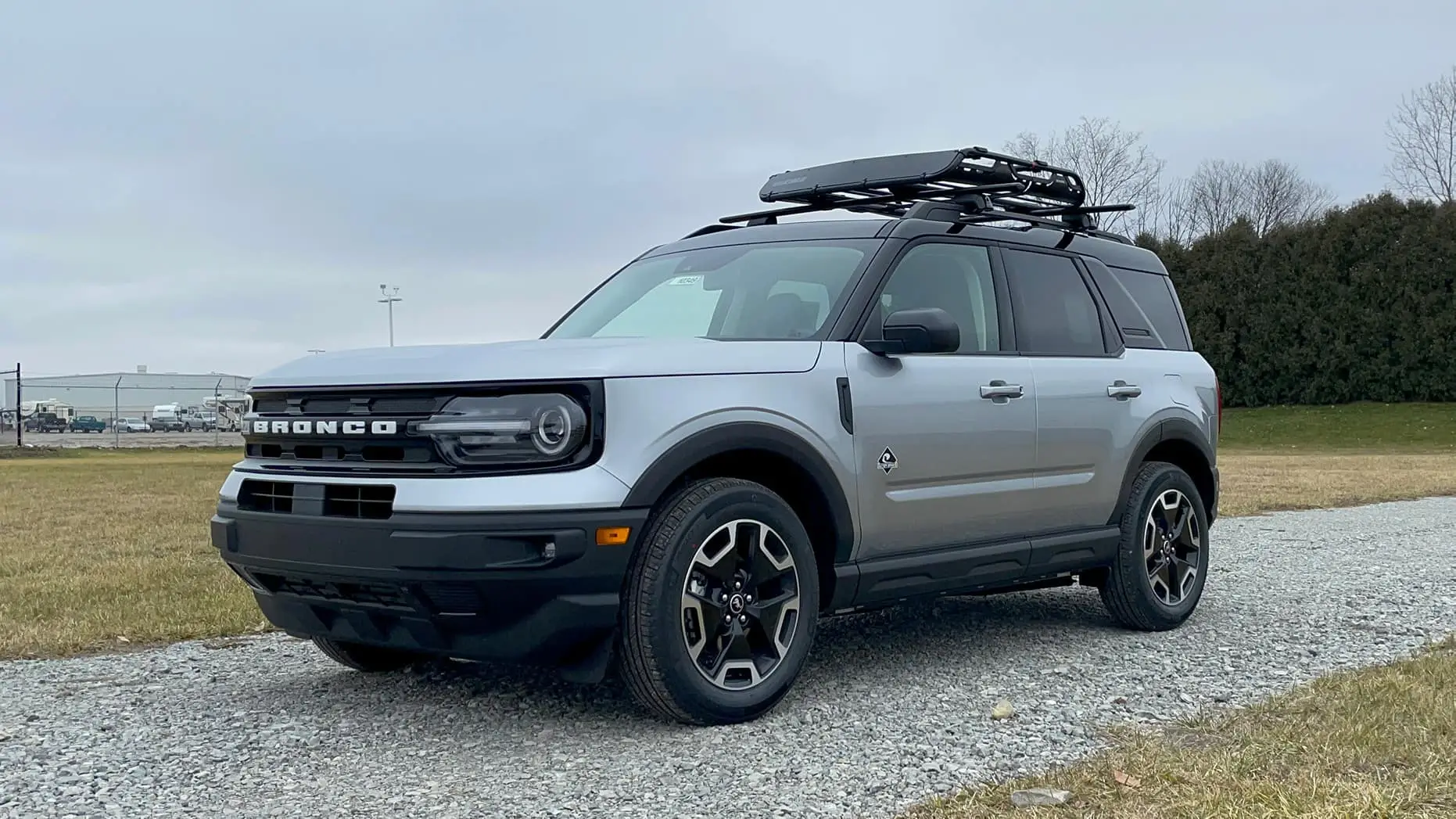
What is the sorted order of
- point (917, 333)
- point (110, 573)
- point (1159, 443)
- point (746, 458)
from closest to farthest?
point (746, 458) → point (917, 333) → point (1159, 443) → point (110, 573)

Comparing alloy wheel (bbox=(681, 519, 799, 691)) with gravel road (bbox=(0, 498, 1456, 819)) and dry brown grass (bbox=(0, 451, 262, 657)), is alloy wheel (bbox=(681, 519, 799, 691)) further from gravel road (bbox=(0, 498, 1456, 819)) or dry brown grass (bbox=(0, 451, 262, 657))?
dry brown grass (bbox=(0, 451, 262, 657))

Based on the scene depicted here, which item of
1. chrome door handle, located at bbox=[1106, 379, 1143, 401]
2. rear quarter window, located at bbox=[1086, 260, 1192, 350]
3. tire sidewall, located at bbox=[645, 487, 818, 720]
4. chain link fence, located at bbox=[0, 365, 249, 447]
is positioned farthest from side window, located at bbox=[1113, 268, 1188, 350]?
chain link fence, located at bbox=[0, 365, 249, 447]

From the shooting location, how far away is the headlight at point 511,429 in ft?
13.5

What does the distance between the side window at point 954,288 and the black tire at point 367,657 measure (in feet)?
7.81

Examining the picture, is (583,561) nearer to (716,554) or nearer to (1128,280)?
(716,554)

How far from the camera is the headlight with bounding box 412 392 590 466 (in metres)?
4.12

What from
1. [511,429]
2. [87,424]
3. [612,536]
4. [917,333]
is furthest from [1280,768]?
[87,424]

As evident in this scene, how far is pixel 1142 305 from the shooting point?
6895mm

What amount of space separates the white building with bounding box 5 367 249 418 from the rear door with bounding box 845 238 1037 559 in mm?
33853

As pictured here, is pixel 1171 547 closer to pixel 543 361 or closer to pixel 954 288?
pixel 954 288

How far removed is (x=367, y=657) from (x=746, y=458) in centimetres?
178

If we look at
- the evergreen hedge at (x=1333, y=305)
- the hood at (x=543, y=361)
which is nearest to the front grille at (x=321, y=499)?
the hood at (x=543, y=361)

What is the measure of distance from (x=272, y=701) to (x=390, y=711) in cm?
51

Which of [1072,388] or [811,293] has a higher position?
[811,293]
